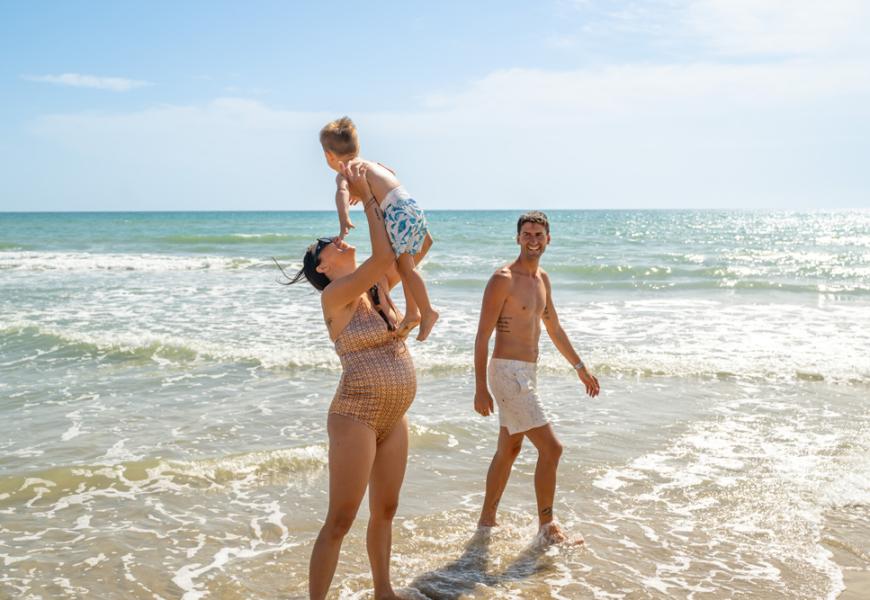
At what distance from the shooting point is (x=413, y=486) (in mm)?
6105

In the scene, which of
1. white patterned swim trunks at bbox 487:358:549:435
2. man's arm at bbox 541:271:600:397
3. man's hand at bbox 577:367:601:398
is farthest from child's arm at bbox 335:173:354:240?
man's hand at bbox 577:367:601:398

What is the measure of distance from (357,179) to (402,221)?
293mm

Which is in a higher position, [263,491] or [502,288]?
Result: [502,288]

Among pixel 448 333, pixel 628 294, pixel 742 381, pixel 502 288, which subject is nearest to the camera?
pixel 502 288

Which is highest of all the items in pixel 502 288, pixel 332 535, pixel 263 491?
pixel 502 288

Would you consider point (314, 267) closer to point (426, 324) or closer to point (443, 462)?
point (426, 324)

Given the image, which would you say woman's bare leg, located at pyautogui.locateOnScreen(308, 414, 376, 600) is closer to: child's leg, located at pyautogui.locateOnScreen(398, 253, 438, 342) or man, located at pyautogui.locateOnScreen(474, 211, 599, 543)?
child's leg, located at pyautogui.locateOnScreen(398, 253, 438, 342)

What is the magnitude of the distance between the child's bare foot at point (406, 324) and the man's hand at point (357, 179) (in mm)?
580

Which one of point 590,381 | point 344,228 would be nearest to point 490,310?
point 590,381

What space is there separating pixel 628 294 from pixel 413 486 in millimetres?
14577

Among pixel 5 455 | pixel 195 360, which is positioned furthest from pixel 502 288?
pixel 195 360

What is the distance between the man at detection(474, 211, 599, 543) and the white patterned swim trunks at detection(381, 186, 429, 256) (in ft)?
5.12

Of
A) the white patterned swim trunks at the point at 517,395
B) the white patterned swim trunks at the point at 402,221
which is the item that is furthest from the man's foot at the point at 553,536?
the white patterned swim trunks at the point at 402,221

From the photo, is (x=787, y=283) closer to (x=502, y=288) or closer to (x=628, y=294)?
(x=628, y=294)
